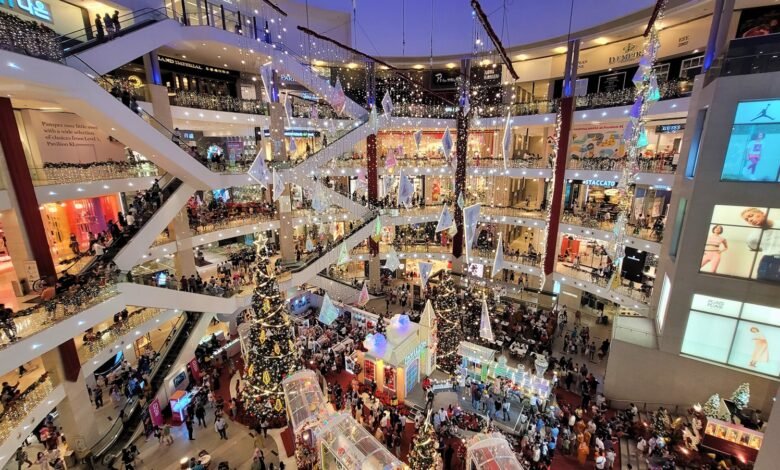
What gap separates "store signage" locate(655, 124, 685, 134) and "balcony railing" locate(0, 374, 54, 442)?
24312 mm

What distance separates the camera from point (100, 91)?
336 inches

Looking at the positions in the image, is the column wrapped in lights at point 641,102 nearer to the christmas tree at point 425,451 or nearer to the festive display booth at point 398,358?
the festive display booth at point 398,358

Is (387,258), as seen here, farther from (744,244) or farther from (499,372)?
(744,244)

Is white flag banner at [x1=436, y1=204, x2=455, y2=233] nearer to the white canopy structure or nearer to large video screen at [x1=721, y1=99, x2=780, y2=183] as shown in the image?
the white canopy structure

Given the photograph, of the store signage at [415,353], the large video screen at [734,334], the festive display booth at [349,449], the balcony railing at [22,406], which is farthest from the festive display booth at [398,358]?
the balcony railing at [22,406]

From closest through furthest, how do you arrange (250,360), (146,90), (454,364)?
(250,360) → (146,90) → (454,364)

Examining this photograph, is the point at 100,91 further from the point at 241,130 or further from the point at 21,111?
the point at 241,130

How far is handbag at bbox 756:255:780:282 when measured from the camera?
31.4ft

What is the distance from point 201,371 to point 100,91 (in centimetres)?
1025

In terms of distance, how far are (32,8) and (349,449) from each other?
15.1m

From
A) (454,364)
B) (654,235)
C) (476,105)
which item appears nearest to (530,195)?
(476,105)

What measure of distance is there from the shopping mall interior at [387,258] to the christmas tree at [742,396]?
55 mm

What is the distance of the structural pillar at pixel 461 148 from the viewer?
19.2 meters

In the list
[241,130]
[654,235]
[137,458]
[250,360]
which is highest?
[241,130]
